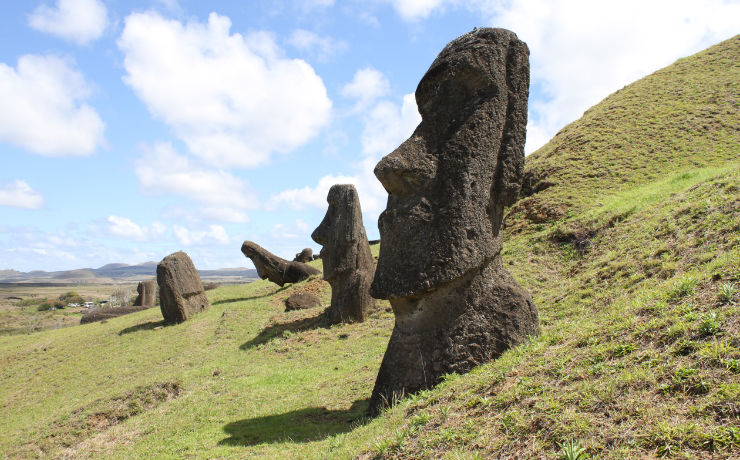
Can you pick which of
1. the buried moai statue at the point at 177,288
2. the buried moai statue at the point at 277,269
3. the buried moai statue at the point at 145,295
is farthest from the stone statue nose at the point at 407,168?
the buried moai statue at the point at 145,295

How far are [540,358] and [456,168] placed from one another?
2.52m

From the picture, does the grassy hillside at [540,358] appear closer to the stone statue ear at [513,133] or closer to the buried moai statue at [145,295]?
the stone statue ear at [513,133]

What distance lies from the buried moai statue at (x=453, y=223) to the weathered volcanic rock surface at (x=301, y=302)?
36.6 ft

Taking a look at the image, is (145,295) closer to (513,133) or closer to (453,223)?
(453,223)

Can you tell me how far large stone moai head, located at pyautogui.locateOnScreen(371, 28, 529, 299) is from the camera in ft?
19.4

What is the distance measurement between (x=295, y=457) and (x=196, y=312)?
15098 millimetres

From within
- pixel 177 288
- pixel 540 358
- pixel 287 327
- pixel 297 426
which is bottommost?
pixel 297 426

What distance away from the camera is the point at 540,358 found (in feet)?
16.4

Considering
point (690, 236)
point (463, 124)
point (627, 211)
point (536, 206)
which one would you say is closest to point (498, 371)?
point (463, 124)

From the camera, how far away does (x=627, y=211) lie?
13.5 metres

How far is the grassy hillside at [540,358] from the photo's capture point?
357 centimetres

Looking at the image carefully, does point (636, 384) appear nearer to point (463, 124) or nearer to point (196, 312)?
point (463, 124)

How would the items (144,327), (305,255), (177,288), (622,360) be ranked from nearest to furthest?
(622,360), (177,288), (144,327), (305,255)

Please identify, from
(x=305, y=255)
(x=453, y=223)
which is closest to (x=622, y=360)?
(x=453, y=223)
